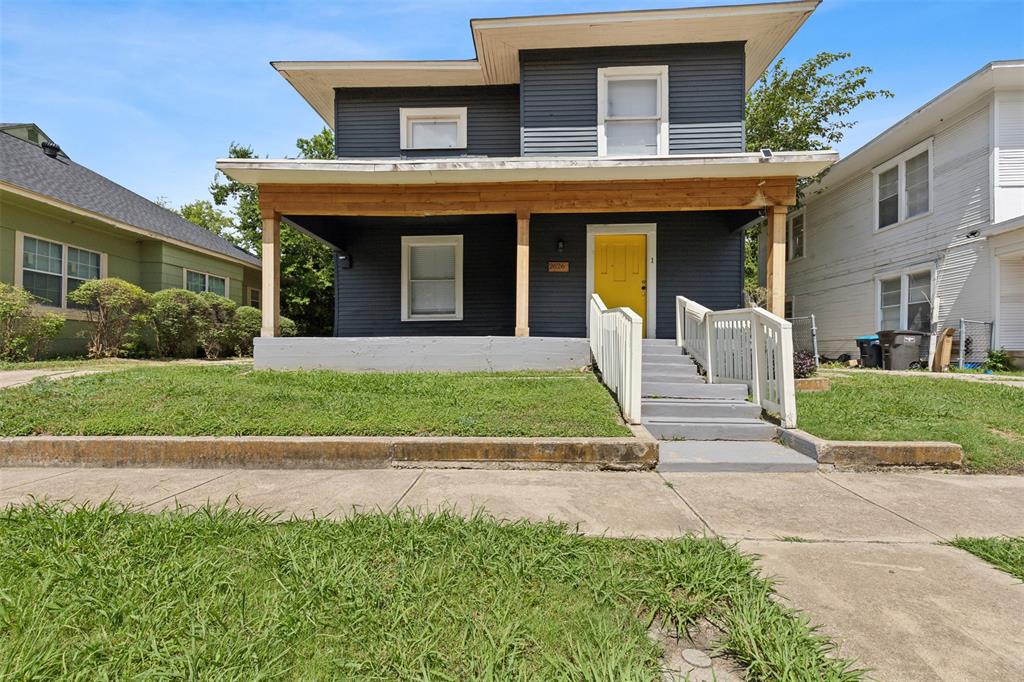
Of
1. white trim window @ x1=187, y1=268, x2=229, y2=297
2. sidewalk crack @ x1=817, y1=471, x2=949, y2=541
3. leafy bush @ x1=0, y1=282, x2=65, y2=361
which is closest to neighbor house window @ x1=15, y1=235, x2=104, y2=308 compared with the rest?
leafy bush @ x1=0, y1=282, x2=65, y2=361

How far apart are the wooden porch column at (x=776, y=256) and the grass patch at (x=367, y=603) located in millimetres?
5889

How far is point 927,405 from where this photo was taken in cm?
539

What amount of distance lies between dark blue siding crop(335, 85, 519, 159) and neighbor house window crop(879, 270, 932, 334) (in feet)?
33.5

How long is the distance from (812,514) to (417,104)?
10.3 meters

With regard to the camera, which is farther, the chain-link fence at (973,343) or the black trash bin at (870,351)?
the black trash bin at (870,351)

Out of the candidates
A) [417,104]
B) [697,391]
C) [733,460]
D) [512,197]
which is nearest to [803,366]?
[697,391]

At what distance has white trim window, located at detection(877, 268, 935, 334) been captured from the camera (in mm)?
11438

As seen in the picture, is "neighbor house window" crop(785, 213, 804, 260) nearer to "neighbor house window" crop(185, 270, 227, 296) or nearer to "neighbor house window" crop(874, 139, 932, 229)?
"neighbor house window" crop(874, 139, 932, 229)

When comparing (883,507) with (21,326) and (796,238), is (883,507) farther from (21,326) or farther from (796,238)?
(796,238)

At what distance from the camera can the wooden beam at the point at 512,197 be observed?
7453 millimetres

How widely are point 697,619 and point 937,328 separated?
12.8m

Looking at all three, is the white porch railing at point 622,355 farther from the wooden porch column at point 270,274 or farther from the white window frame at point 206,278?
the white window frame at point 206,278

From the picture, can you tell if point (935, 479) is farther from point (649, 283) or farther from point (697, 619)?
point (649, 283)

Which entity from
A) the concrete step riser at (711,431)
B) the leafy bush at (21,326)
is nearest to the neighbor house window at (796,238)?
the concrete step riser at (711,431)
